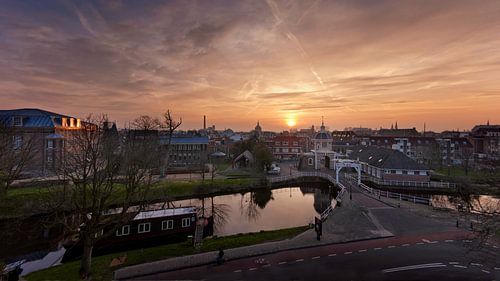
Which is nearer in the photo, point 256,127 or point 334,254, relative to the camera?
point 334,254

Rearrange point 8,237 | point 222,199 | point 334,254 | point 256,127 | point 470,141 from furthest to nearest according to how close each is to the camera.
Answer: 1. point 256,127
2. point 470,141
3. point 222,199
4. point 8,237
5. point 334,254

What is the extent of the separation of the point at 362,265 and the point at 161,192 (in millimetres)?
29181

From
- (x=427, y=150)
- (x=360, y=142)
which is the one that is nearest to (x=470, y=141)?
(x=427, y=150)

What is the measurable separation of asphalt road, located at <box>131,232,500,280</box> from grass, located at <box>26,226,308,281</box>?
8.57 feet

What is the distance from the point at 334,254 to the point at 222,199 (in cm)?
2544

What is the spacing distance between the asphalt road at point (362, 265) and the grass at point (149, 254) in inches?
103

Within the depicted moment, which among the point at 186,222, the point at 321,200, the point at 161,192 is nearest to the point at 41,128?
the point at 161,192

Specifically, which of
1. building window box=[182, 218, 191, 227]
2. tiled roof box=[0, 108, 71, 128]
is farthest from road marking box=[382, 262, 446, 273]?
tiled roof box=[0, 108, 71, 128]

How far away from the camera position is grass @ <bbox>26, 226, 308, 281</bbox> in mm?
16672

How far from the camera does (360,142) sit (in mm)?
103250

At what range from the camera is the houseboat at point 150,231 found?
24.5 meters

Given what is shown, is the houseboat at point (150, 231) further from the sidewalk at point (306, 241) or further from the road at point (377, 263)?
the road at point (377, 263)

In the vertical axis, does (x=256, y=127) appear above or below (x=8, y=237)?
above

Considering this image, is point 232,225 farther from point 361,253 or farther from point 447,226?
point 447,226
